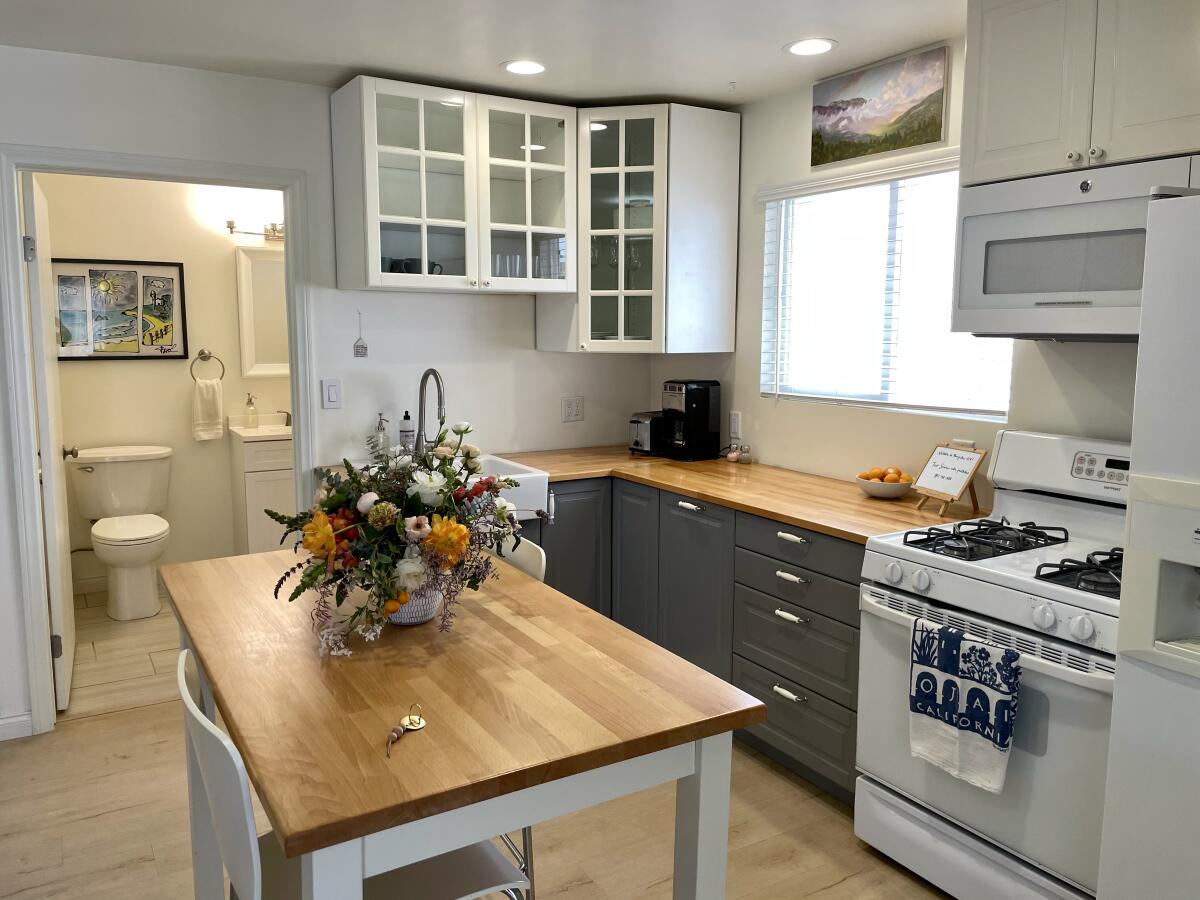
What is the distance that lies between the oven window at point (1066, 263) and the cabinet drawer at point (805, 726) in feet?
4.28

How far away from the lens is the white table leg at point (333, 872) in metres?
1.19

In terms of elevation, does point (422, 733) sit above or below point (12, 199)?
below

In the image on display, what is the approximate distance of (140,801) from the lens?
2863mm

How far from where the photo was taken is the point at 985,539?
2441 millimetres

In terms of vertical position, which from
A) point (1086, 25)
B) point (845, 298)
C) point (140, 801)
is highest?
point (1086, 25)

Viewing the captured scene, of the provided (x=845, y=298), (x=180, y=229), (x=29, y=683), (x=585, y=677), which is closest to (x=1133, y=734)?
(x=585, y=677)

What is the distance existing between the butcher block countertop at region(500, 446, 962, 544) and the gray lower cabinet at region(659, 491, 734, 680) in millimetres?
78

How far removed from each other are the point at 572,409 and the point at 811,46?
6.22 feet

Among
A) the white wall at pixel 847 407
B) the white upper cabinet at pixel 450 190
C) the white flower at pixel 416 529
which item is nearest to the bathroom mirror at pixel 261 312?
the white upper cabinet at pixel 450 190

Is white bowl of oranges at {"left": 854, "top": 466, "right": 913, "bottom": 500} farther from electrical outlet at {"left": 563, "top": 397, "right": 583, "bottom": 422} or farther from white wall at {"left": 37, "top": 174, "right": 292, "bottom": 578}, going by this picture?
white wall at {"left": 37, "top": 174, "right": 292, "bottom": 578}

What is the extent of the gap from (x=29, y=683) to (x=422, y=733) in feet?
8.49

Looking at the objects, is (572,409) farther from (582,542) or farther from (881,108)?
(881,108)

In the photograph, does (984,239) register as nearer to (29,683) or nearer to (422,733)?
(422,733)

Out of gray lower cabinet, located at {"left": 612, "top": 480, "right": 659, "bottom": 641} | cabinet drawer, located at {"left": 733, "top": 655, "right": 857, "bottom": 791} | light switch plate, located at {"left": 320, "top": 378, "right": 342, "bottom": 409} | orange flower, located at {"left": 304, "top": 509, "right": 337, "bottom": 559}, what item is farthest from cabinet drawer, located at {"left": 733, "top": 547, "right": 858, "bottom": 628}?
light switch plate, located at {"left": 320, "top": 378, "right": 342, "bottom": 409}
